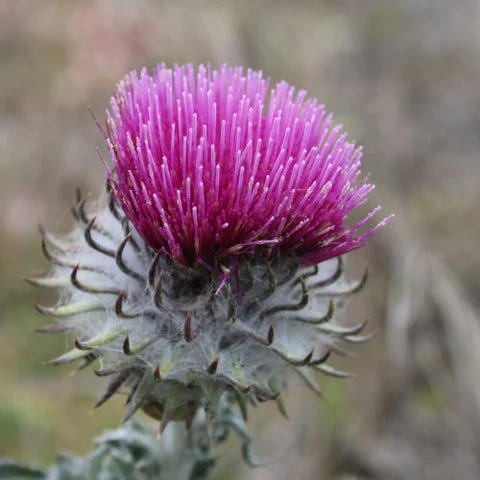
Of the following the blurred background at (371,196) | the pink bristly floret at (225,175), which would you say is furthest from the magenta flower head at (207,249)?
the blurred background at (371,196)

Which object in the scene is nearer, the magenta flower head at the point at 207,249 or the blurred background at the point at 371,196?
the magenta flower head at the point at 207,249

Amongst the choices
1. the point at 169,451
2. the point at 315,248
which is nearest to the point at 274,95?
the point at 315,248

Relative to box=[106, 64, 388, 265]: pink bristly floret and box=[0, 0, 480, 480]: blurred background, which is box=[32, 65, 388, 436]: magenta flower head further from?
box=[0, 0, 480, 480]: blurred background

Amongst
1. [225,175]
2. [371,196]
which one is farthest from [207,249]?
[371,196]

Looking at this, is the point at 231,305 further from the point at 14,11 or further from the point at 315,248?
the point at 14,11

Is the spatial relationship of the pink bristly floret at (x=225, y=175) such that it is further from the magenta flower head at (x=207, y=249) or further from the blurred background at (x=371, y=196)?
the blurred background at (x=371, y=196)

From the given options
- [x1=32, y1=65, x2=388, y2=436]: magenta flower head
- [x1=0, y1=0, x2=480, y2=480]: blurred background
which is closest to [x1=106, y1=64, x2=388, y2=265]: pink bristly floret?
[x1=32, y1=65, x2=388, y2=436]: magenta flower head

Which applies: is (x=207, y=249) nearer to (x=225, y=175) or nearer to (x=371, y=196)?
(x=225, y=175)
